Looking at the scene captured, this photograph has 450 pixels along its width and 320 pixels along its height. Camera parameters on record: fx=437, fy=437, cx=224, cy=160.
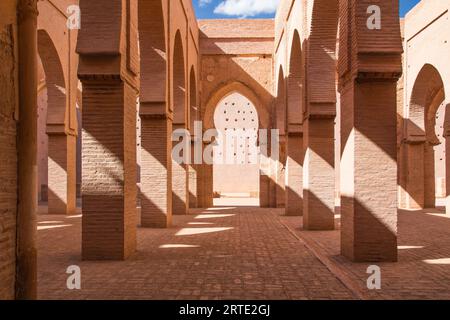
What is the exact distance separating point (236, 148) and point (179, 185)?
1690cm

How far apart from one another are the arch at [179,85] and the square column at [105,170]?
7.42 metres

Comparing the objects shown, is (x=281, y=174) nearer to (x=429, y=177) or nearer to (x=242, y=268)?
(x=429, y=177)

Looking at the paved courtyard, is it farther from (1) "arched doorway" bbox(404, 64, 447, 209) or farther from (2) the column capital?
(1) "arched doorway" bbox(404, 64, 447, 209)

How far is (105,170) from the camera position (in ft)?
24.6

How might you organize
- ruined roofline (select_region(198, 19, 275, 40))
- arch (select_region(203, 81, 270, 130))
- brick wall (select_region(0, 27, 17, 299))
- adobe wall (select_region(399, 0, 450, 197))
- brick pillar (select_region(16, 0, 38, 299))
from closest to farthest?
1. brick wall (select_region(0, 27, 17, 299))
2. brick pillar (select_region(16, 0, 38, 299))
3. adobe wall (select_region(399, 0, 450, 197))
4. arch (select_region(203, 81, 270, 130))
5. ruined roofline (select_region(198, 19, 275, 40))

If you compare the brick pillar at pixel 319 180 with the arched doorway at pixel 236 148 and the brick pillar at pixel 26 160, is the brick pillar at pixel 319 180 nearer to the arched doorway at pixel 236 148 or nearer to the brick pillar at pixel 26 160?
the brick pillar at pixel 26 160

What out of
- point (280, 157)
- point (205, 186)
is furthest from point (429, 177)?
point (205, 186)

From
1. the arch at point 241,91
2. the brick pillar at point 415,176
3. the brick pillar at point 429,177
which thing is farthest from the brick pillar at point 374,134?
the brick pillar at point 429,177

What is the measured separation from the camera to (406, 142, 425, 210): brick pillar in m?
18.6

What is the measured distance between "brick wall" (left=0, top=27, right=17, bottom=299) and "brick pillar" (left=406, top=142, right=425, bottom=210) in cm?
1772

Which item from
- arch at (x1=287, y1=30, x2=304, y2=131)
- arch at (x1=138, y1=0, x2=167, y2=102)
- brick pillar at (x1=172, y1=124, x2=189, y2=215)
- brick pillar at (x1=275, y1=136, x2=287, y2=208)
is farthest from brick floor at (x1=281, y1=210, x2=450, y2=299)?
brick pillar at (x1=275, y1=136, x2=287, y2=208)

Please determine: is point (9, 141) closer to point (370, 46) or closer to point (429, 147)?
point (370, 46)

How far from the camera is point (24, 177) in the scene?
3.79 metres

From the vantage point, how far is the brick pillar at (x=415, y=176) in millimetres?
18594
